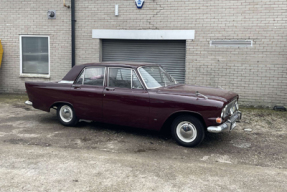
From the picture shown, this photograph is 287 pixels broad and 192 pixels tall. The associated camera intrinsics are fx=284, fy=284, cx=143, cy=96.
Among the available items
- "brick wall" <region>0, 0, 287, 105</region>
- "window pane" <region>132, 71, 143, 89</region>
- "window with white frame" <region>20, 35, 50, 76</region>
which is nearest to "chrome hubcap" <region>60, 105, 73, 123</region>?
"window pane" <region>132, 71, 143, 89</region>

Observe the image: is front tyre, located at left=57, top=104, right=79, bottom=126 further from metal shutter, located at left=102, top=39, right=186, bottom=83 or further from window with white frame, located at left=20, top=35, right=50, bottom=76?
window with white frame, located at left=20, top=35, right=50, bottom=76

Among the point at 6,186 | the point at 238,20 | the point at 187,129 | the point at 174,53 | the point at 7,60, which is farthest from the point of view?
the point at 7,60

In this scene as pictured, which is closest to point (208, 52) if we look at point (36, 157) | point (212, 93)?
point (212, 93)

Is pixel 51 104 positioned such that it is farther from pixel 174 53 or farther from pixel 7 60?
pixel 7 60

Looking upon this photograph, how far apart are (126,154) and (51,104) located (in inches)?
97.5

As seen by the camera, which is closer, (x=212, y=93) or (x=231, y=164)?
(x=231, y=164)

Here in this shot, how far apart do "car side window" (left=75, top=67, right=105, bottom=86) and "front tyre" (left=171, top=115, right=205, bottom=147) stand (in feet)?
5.91

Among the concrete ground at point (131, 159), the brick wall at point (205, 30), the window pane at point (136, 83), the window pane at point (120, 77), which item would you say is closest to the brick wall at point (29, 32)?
the brick wall at point (205, 30)

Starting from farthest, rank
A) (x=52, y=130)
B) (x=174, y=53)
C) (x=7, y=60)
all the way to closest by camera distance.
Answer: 1. (x=7, y=60)
2. (x=174, y=53)
3. (x=52, y=130)

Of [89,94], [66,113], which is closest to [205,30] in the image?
[89,94]

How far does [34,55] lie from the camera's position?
10.3m

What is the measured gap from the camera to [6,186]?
133 inches

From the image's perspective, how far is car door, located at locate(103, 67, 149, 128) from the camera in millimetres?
5219

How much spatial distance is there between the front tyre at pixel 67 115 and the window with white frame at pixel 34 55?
440 cm
